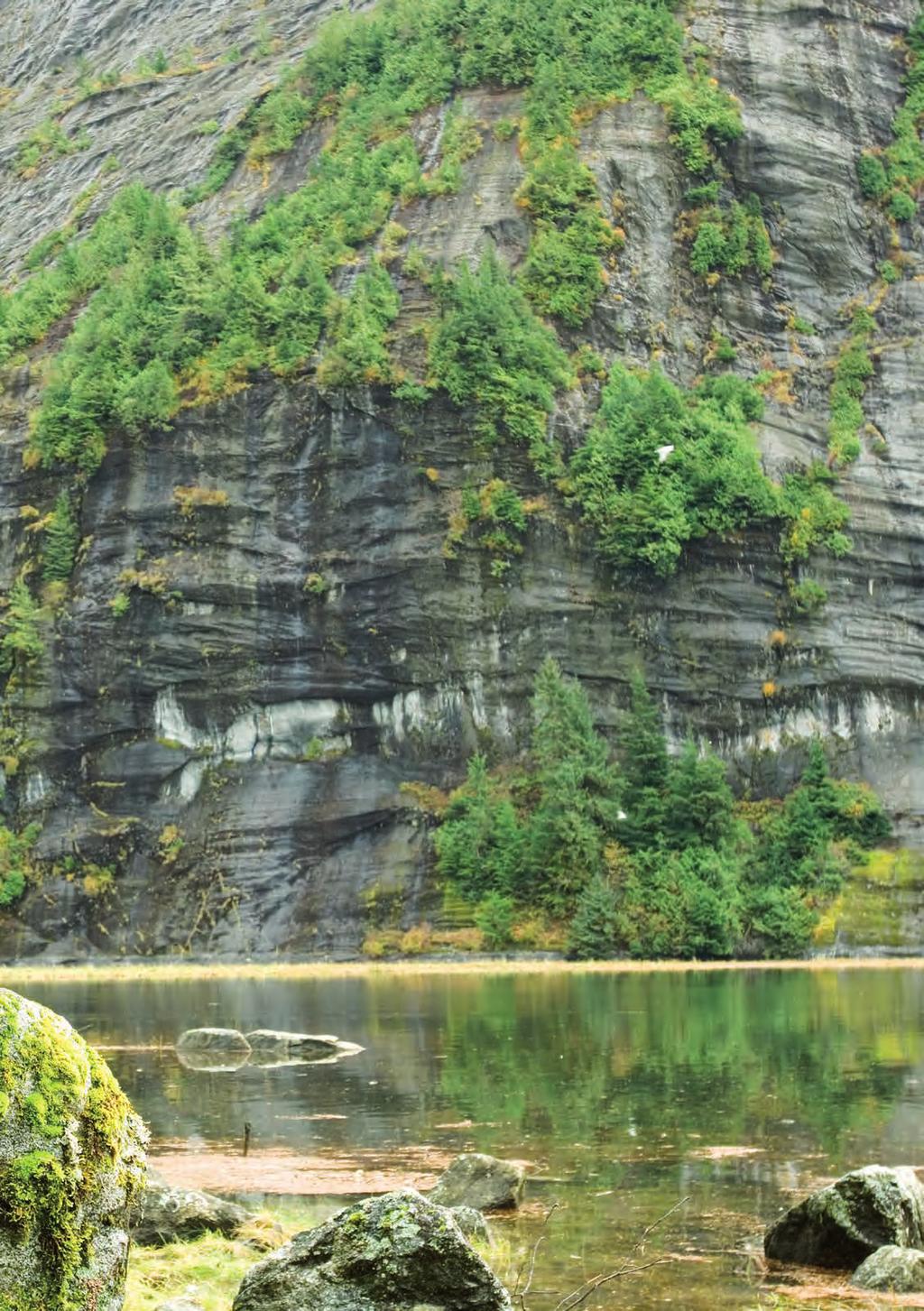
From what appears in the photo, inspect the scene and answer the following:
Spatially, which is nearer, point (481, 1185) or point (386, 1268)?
point (386, 1268)

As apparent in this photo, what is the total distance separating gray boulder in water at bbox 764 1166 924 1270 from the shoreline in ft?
141

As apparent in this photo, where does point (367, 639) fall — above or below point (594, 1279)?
below

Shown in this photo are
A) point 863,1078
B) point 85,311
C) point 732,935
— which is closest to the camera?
point 863,1078

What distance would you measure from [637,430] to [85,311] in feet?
116

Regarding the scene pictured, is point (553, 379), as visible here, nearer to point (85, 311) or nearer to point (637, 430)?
point (637, 430)

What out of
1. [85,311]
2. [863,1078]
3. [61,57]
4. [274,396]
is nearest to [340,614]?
[274,396]

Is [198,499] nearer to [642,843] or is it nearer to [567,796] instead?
[567,796]

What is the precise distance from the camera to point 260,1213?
601 inches

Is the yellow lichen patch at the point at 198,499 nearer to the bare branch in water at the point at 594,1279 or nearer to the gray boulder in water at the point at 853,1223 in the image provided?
the bare branch in water at the point at 594,1279

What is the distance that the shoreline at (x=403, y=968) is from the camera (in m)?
59.0

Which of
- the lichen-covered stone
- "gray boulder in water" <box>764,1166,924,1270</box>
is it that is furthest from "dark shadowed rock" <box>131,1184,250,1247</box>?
the lichen-covered stone

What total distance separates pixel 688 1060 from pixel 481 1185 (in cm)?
1237

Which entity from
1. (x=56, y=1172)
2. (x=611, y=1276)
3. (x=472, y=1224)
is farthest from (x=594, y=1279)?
(x=56, y=1172)

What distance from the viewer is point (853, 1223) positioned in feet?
45.6
